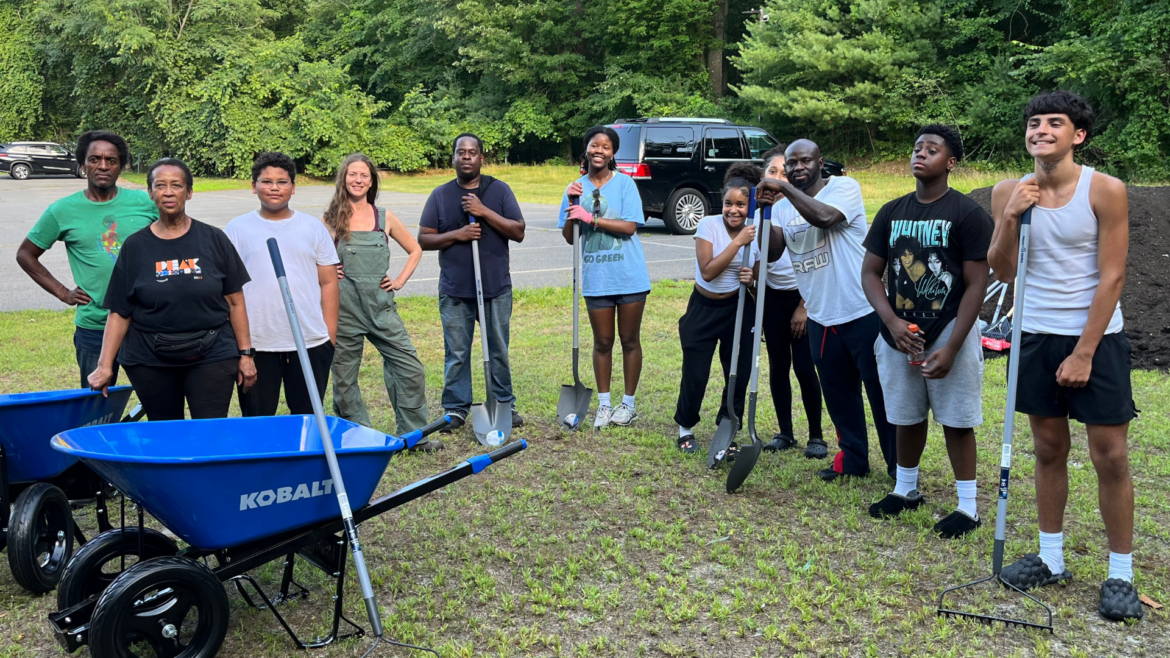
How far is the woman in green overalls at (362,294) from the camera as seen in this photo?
5809 millimetres

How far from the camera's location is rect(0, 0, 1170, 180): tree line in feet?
84.7

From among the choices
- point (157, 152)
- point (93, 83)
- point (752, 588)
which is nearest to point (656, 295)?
point (752, 588)

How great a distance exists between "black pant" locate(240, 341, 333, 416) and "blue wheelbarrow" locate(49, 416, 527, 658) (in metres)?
1.09

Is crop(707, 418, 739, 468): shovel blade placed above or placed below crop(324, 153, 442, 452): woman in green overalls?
below

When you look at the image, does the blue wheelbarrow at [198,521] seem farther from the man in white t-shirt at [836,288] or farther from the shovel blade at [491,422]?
the shovel blade at [491,422]

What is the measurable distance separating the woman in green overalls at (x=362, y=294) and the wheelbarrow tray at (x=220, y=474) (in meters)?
2.00

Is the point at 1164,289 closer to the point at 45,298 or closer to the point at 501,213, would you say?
the point at 501,213

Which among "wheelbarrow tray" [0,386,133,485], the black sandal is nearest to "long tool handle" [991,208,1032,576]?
the black sandal

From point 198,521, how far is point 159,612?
13.4 inches

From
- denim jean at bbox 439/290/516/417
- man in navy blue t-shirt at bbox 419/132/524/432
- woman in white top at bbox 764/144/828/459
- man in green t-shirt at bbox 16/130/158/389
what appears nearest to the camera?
man in green t-shirt at bbox 16/130/158/389

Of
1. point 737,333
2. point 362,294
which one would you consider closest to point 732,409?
point 737,333

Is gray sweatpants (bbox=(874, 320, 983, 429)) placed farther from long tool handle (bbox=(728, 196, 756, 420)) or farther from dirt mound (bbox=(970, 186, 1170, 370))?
dirt mound (bbox=(970, 186, 1170, 370))

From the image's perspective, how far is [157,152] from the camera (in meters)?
35.9

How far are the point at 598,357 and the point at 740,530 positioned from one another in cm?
196
